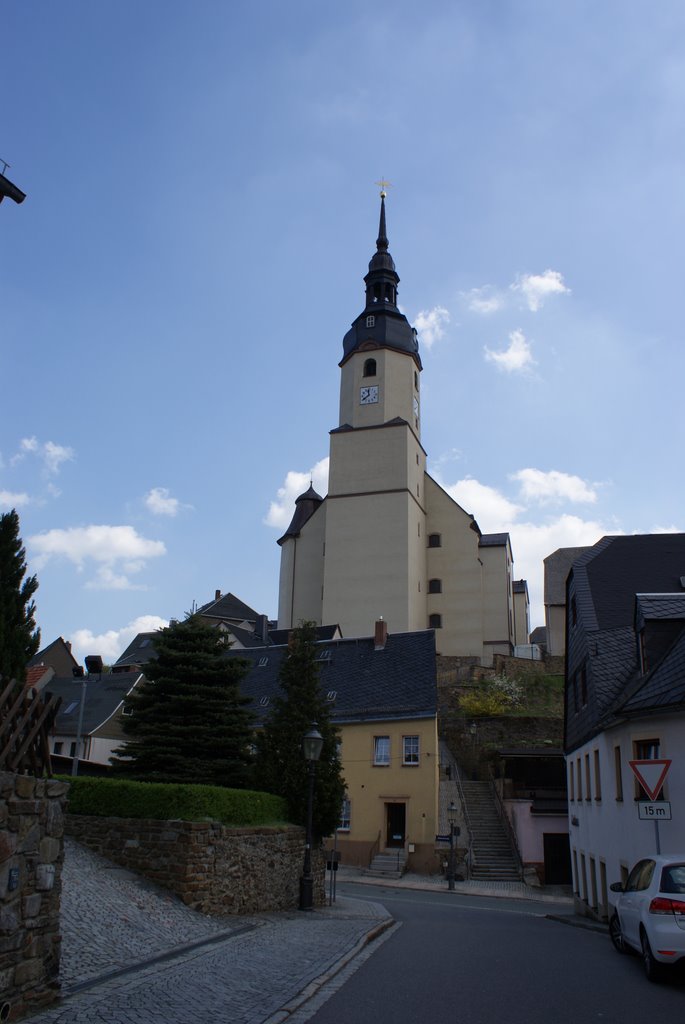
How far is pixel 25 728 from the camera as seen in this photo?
7.15 m

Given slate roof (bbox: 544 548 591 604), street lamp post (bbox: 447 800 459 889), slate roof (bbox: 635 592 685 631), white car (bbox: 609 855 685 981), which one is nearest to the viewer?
white car (bbox: 609 855 685 981)

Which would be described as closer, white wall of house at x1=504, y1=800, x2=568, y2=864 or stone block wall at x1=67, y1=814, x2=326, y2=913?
stone block wall at x1=67, y1=814, x2=326, y2=913

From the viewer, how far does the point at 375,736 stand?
36.7 meters

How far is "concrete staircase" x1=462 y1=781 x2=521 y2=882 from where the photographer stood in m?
33.1

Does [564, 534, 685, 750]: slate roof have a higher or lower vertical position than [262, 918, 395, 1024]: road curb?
higher

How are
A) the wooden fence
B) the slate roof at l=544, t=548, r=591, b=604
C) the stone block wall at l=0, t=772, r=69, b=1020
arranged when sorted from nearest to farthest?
the stone block wall at l=0, t=772, r=69, b=1020 → the wooden fence → the slate roof at l=544, t=548, r=591, b=604

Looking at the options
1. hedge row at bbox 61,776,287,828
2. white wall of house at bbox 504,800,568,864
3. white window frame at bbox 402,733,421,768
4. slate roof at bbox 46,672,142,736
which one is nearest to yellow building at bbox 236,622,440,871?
white window frame at bbox 402,733,421,768

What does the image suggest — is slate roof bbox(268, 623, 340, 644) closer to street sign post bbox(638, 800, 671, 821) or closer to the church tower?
the church tower

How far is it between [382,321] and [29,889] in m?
59.0

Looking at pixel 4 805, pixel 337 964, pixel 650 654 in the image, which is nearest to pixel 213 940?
pixel 337 964

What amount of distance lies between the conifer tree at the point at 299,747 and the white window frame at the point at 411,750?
48.9 feet

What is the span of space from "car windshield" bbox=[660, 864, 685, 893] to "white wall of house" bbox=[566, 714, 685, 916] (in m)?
5.49

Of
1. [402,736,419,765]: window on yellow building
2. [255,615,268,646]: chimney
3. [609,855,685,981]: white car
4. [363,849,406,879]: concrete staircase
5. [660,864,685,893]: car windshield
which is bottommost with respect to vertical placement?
[363,849,406,879]: concrete staircase

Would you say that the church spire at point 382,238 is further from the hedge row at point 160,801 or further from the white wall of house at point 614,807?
the hedge row at point 160,801
